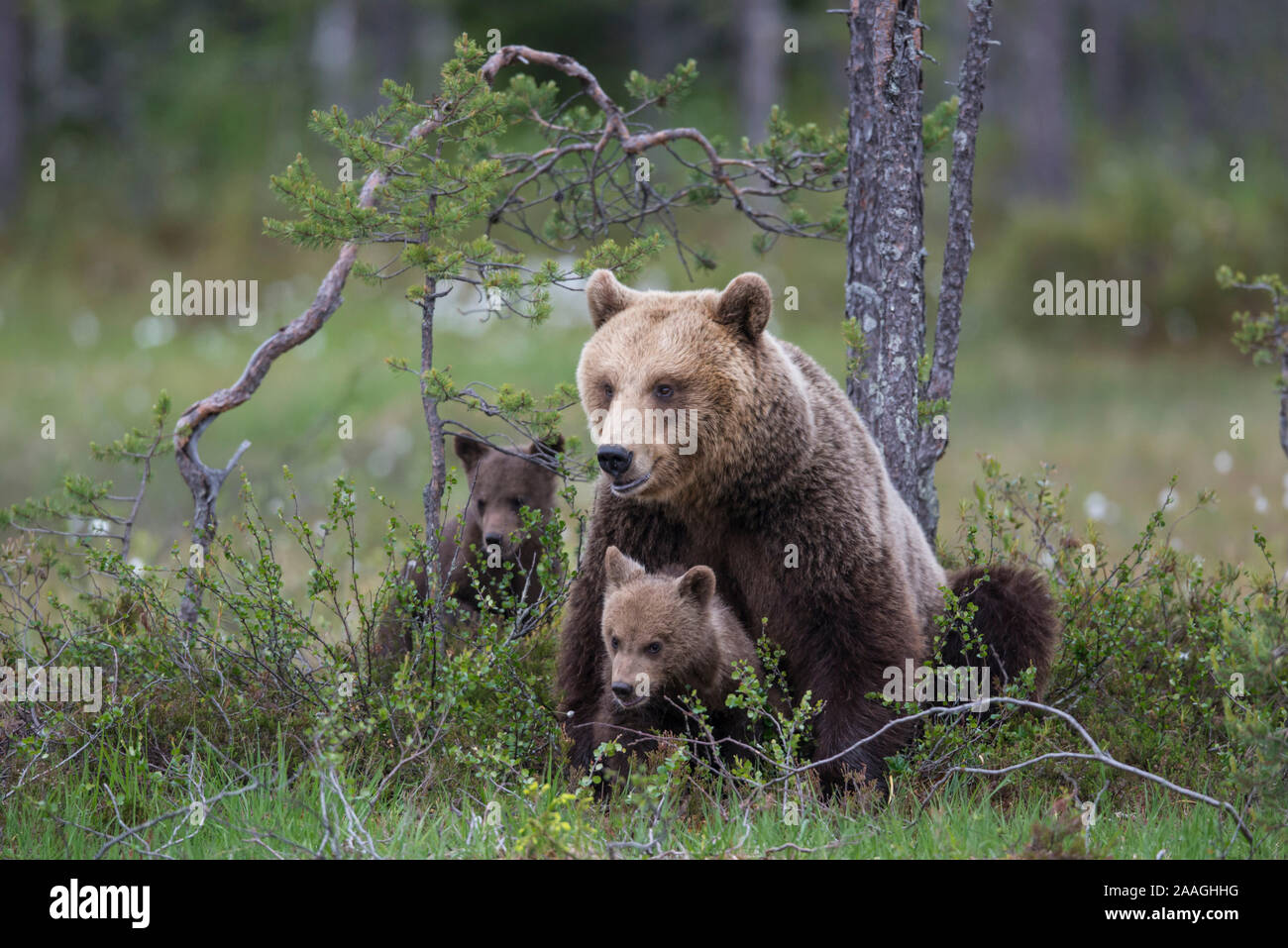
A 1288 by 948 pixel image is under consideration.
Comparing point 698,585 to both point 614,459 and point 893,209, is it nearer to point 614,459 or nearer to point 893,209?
point 614,459

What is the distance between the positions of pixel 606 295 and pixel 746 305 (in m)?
0.64

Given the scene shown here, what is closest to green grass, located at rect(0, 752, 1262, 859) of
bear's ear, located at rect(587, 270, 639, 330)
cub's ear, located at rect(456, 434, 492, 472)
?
bear's ear, located at rect(587, 270, 639, 330)

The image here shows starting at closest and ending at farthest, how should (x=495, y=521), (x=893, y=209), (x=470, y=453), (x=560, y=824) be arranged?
(x=560, y=824), (x=893, y=209), (x=495, y=521), (x=470, y=453)

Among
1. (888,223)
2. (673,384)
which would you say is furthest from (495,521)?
(888,223)

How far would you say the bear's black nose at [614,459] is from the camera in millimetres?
5066

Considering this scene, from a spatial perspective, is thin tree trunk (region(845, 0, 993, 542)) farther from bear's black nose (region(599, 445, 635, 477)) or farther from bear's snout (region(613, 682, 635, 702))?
bear's snout (region(613, 682, 635, 702))

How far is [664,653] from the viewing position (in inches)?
215

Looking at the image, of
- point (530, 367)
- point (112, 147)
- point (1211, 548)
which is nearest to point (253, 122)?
point (112, 147)

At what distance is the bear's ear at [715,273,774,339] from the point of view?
5367mm

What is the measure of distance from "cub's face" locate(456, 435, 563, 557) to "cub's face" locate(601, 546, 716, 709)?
5.61ft

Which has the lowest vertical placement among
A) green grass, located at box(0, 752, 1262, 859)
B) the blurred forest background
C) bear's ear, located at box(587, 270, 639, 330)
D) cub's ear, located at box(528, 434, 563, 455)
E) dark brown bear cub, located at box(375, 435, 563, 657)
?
green grass, located at box(0, 752, 1262, 859)
